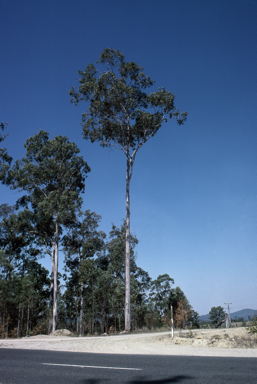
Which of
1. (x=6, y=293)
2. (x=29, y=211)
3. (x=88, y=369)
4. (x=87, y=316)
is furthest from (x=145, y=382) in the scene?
(x=87, y=316)

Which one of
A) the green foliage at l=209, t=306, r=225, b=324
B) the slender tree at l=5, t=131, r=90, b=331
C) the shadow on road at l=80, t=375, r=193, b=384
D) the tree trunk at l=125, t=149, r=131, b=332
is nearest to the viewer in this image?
the shadow on road at l=80, t=375, r=193, b=384

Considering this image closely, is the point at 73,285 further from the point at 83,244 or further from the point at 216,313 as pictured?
the point at 216,313

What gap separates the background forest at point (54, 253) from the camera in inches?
1260

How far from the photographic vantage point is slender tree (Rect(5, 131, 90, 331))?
102ft

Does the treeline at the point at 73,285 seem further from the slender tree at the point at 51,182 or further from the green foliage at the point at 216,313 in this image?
the green foliage at the point at 216,313

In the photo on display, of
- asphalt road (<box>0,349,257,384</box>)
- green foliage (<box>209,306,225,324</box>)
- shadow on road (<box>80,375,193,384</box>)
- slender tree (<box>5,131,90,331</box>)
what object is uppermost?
slender tree (<box>5,131,90,331</box>)

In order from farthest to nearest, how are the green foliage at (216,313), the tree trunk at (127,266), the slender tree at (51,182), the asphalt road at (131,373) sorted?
the green foliage at (216,313)
the slender tree at (51,182)
the tree trunk at (127,266)
the asphalt road at (131,373)

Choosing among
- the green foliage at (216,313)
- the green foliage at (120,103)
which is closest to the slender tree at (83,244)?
the green foliage at (120,103)

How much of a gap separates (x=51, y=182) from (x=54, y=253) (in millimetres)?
8164

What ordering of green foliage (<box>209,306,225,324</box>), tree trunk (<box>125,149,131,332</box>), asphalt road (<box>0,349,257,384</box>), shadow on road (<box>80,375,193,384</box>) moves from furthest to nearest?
green foliage (<box>209,306,225,324</box>) < tree trunk (<box>125,149,131,332</box>) < asphalt road (<box>0,349,257,384</box>) < shadow on road (<box>80,375,193,384</box>)

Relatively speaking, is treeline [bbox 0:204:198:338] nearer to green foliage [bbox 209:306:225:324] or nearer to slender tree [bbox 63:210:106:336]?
slender tree [bbox 63:210:106:336]

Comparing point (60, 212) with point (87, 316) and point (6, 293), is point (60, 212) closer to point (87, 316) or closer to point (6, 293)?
point (6, 293)

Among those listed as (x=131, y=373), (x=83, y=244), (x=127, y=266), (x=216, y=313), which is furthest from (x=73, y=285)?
(x=216, y=313)

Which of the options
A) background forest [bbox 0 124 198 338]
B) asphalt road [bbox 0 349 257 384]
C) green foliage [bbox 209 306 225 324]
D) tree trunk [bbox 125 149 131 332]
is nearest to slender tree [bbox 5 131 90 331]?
background forest [bbox 0 124 198 338]
